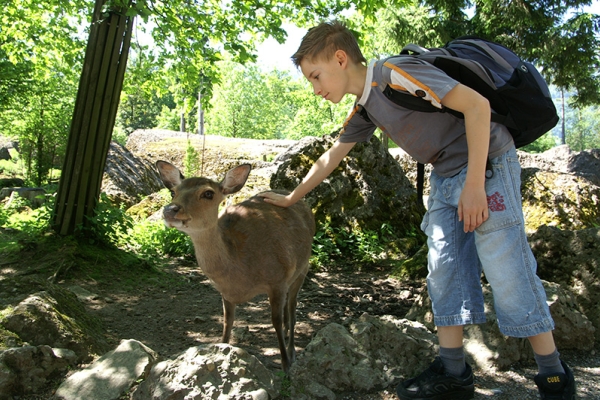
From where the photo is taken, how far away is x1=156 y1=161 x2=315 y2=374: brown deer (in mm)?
4043

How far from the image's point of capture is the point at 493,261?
9.43 feet

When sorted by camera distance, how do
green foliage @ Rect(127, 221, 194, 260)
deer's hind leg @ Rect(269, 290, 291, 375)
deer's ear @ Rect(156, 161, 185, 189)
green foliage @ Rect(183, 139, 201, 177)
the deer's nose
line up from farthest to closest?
1. green foliage @ Rect(183, 139, 201, 177)
2. green foliage @ Rect(127, 221, 194, 260)
3. deer's ear @ Rect(156, 161, 185, 189)
4. deer's hind leg @ Rect(269, 290, 291, 375)
5. the deer's nose

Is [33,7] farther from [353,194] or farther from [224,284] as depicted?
[224,284]

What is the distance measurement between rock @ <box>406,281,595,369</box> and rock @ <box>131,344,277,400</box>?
5.70 feet

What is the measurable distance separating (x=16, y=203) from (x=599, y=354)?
11.0 meters

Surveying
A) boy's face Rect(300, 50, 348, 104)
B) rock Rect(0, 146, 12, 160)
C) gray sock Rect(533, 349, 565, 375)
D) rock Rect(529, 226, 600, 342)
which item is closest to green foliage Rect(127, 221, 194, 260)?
rock Rect(529, 226, 600, 342)

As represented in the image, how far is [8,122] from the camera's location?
637 inches

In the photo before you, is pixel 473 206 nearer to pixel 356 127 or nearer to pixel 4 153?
pixel 356 127

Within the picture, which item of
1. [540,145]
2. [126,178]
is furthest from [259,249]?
[540,145]

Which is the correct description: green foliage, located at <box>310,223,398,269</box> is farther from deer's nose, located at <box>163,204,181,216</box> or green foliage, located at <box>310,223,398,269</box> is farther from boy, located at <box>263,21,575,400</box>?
boy, located at <box>263,21,575,400</box>

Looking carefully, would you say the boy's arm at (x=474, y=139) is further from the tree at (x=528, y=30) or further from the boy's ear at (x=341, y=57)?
the tree at (x=528, y=30)

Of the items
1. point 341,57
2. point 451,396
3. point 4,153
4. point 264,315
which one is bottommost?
point 451,396

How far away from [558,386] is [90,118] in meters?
6.15

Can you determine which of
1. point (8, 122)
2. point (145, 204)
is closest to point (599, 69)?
point (145, 204)
